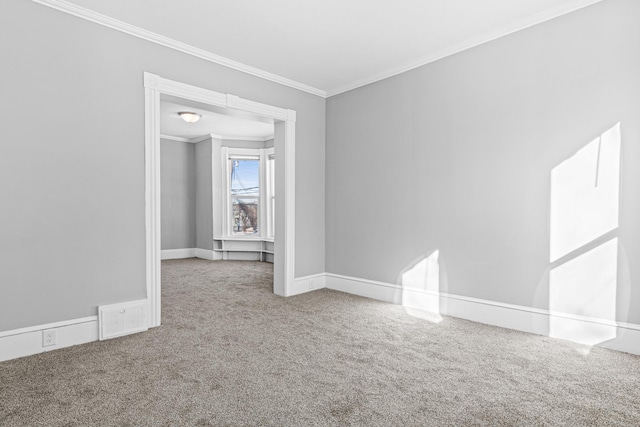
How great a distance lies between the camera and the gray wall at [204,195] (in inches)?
312

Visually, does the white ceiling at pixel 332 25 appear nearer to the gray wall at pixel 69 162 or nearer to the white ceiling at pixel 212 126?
the gray wall at pixel 69 162

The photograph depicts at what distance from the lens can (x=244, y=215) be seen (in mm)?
7945

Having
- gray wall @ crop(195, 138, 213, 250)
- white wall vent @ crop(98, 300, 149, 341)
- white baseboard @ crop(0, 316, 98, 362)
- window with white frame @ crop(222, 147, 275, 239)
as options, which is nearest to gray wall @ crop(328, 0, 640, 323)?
white wall vent @ crop(98, 300, 149, 341)

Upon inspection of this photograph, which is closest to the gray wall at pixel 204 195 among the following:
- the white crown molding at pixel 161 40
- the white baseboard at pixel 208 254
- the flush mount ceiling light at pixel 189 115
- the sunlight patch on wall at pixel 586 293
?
the white baseboard at pixel 208 254

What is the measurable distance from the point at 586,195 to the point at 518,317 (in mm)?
1189

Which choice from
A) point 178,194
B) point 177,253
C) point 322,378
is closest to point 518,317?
point 322,378

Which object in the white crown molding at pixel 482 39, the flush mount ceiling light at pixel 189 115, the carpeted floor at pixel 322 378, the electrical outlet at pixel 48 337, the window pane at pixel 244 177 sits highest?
the white crown molding at pixel 482 39

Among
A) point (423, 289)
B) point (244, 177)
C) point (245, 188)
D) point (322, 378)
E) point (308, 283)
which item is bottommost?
point (322, 378)

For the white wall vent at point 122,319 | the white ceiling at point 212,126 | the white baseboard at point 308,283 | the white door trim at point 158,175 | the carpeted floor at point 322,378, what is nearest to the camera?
the carpeted floor at point 322,378

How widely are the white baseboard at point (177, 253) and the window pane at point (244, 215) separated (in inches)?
48.4

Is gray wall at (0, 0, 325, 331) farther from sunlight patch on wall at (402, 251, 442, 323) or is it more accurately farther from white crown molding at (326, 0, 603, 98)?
sunlight patch on wall at (402, 251, 442, 323)

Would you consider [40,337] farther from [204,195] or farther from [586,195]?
[204,195]

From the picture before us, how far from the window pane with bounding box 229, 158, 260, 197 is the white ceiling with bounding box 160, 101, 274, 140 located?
0.54 metres

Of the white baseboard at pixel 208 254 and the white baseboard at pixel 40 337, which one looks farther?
the white baseboard at pixel 208 254
